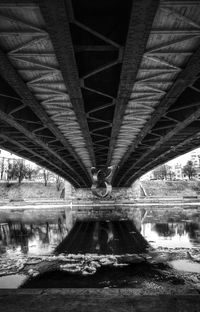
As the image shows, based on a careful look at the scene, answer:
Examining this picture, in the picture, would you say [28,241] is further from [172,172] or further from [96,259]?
[172,172]

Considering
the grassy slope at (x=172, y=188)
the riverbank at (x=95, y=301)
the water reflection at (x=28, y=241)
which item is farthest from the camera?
the grassy slope at (x=172, y=188)

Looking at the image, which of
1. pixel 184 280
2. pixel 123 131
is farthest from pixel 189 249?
pixel 123 131

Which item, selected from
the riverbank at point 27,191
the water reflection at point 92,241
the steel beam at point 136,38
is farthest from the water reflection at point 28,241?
the riverbank at point 27,191

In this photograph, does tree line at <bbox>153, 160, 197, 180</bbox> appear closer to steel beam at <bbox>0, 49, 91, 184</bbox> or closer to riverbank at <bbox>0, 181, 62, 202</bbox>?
riverbank at <bbox>0, 181, 62, 202</bbox>

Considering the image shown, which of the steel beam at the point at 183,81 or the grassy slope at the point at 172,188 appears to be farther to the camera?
the grassy slope at the point at 172,188

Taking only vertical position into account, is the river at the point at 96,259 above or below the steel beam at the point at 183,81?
below

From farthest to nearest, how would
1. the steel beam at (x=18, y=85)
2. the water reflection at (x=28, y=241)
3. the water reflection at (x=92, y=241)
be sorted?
the water reflection at (x=28, y=241) < the water reflection at (x=92, y=241) < the steel beam at (x=18, y=85)

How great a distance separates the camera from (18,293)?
7.95m

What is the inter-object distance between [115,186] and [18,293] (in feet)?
250

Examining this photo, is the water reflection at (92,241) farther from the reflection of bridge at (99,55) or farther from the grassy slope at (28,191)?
the grassy slope at (28,191)

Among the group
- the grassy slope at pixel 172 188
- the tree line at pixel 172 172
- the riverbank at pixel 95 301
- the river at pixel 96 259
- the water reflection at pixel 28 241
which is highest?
the tree line at pixel 172 172

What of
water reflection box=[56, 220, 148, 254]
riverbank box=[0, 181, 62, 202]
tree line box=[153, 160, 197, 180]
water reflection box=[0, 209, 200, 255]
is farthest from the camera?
tree line box=[153, 160, 197, 180]

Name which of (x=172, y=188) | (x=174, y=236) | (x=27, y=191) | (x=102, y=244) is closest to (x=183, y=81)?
(x=102, y=244)

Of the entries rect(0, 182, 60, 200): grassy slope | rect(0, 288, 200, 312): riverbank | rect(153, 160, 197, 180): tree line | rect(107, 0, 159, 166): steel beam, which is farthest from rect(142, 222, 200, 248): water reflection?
rect(153, 160, 197, 180): tree line
